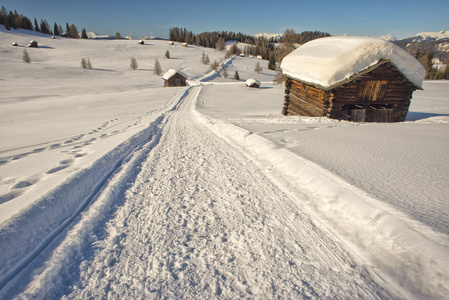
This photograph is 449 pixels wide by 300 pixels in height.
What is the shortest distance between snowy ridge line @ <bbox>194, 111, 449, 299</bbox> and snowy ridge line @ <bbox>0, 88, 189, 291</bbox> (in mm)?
2827

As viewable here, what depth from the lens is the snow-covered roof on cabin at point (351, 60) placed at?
901 centimetres

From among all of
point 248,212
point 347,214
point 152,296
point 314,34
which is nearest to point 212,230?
point 248,212

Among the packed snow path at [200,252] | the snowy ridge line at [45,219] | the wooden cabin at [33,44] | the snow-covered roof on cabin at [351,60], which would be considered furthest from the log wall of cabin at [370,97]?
the wooden cabin at [33,44]

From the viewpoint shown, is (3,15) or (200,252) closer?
(200,252)

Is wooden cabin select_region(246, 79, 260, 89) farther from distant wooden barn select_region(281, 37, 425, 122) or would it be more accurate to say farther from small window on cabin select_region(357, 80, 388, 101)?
small window on cabin select_region(357, 80, 388, 101)

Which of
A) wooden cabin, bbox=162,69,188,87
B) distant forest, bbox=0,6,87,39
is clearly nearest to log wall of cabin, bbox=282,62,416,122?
wooden cabin, bbox=162,69,188,87

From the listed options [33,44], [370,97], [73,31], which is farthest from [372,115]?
[73,31]

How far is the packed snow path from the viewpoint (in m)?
1.64

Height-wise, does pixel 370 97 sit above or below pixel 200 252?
above

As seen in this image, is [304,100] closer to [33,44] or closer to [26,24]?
[33,44]

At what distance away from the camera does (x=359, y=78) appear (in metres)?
9.57

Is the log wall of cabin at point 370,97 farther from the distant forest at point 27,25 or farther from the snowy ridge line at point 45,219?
the distant forest at point 27,25

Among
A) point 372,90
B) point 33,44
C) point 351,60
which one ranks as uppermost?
point 33,44

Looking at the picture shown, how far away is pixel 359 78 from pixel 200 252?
1085cm
